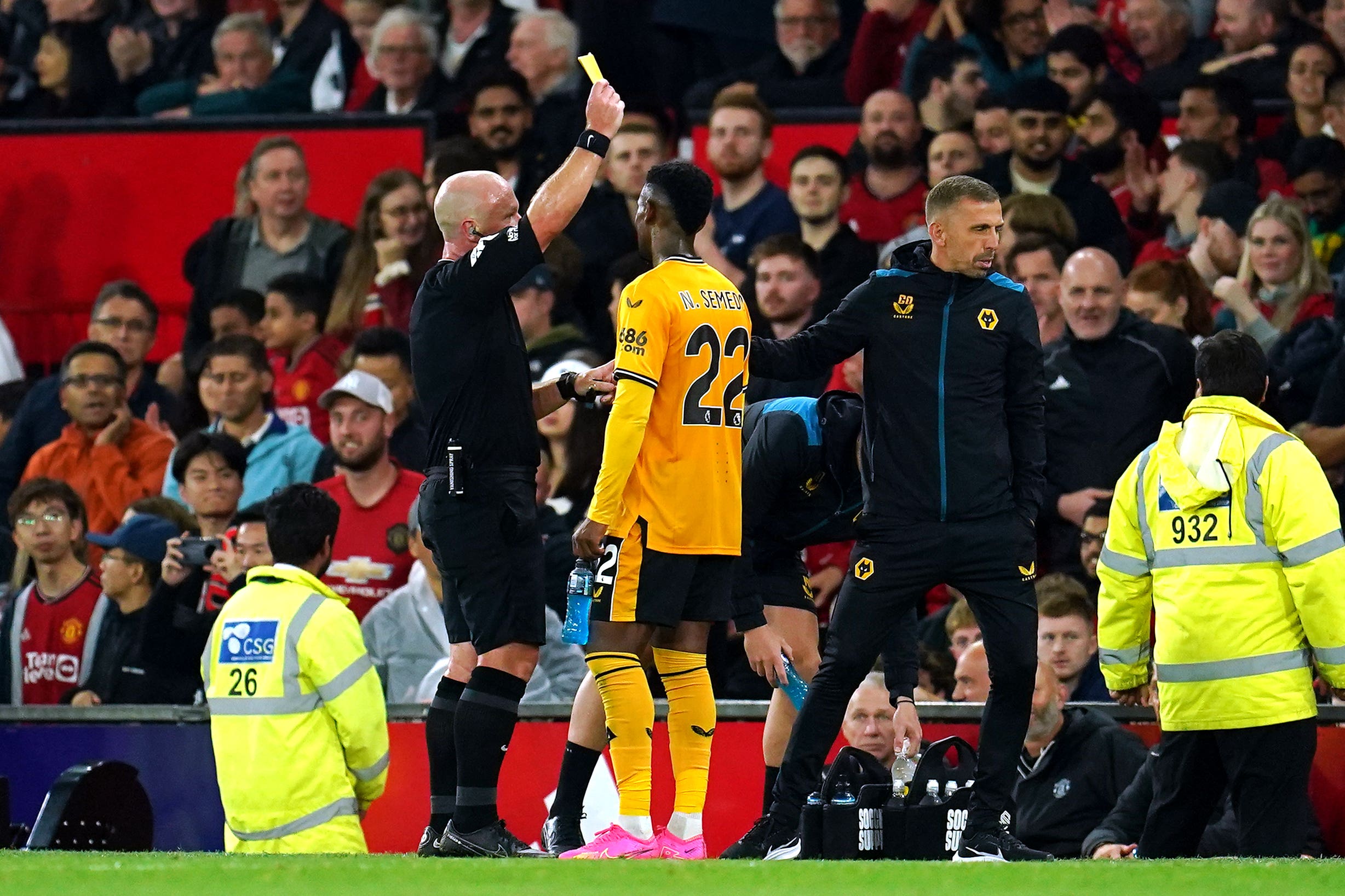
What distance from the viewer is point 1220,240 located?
10945mm

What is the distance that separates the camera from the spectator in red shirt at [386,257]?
12680 mm

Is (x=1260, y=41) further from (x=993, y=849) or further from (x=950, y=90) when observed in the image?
(x=993, y=849)

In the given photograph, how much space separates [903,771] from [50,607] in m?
4.94

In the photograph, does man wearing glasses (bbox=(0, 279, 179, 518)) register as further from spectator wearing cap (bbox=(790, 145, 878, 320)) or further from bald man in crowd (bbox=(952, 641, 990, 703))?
bald man in crowd (bbox=(952, 641, 990, 703))

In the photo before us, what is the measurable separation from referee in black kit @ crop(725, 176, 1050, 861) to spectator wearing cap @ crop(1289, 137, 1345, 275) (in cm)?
456

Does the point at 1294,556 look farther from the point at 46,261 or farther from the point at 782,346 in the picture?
the point at 46,261

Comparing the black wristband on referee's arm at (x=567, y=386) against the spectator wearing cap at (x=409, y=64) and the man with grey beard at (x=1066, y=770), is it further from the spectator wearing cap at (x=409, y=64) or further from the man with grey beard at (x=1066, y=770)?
the spectator wearing cap at (x=409, y=64)

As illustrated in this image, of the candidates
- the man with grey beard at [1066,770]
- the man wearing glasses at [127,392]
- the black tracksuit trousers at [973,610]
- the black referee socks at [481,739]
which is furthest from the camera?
the man wearing glasses at [127,392]

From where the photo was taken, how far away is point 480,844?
7.09 meters

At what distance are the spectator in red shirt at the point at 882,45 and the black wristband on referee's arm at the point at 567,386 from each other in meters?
6.47

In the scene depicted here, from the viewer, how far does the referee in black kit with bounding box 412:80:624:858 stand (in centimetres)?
713

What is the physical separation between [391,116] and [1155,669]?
7.71 metres

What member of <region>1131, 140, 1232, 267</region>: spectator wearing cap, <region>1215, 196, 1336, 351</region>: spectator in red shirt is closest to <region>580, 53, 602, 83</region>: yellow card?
<region>1215, 196, 1336, 351</region>: spectator in red shirt

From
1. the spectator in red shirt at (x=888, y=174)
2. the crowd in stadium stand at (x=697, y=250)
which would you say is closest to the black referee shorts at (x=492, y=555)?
the crowd in stadium stand at (x=697, y=250)
